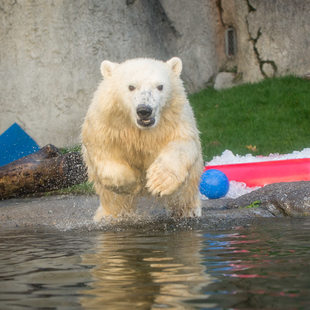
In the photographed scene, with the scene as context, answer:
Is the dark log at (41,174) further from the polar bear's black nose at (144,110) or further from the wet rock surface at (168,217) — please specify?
the polar bear's black nose at (144,110)

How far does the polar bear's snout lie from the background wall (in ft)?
25.3

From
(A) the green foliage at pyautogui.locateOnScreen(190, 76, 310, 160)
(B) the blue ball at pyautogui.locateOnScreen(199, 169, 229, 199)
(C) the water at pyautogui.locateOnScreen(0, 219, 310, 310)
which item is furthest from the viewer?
(A) the green foliage at pyautogui.locateOnScreen(190, 76, 310, 160)

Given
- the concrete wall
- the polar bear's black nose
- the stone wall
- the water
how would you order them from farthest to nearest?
1. the stone wall
2. the concrete wall
3. the polar bear's black nose
4. the water

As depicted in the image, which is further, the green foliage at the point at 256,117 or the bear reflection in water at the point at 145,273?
the green foliage at the point at 256,117

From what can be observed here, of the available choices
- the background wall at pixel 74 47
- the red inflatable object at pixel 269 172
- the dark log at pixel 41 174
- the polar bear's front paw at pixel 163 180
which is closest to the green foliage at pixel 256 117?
the background wall at pixel 74 47

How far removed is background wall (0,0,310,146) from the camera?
11.8 m

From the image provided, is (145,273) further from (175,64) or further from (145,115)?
(175,64)

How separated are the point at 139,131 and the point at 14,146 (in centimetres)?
589

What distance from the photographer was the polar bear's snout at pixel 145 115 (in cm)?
417

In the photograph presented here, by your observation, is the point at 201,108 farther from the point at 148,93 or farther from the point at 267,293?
the point at 267,293

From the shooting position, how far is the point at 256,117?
36.9 ft

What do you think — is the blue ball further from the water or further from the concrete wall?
the concrete wall

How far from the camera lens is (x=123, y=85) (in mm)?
4559

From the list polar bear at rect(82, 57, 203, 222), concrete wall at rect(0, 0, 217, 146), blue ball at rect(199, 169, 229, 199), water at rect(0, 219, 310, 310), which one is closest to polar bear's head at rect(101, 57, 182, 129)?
polar bear at rect(82, 57, 203, 222)
